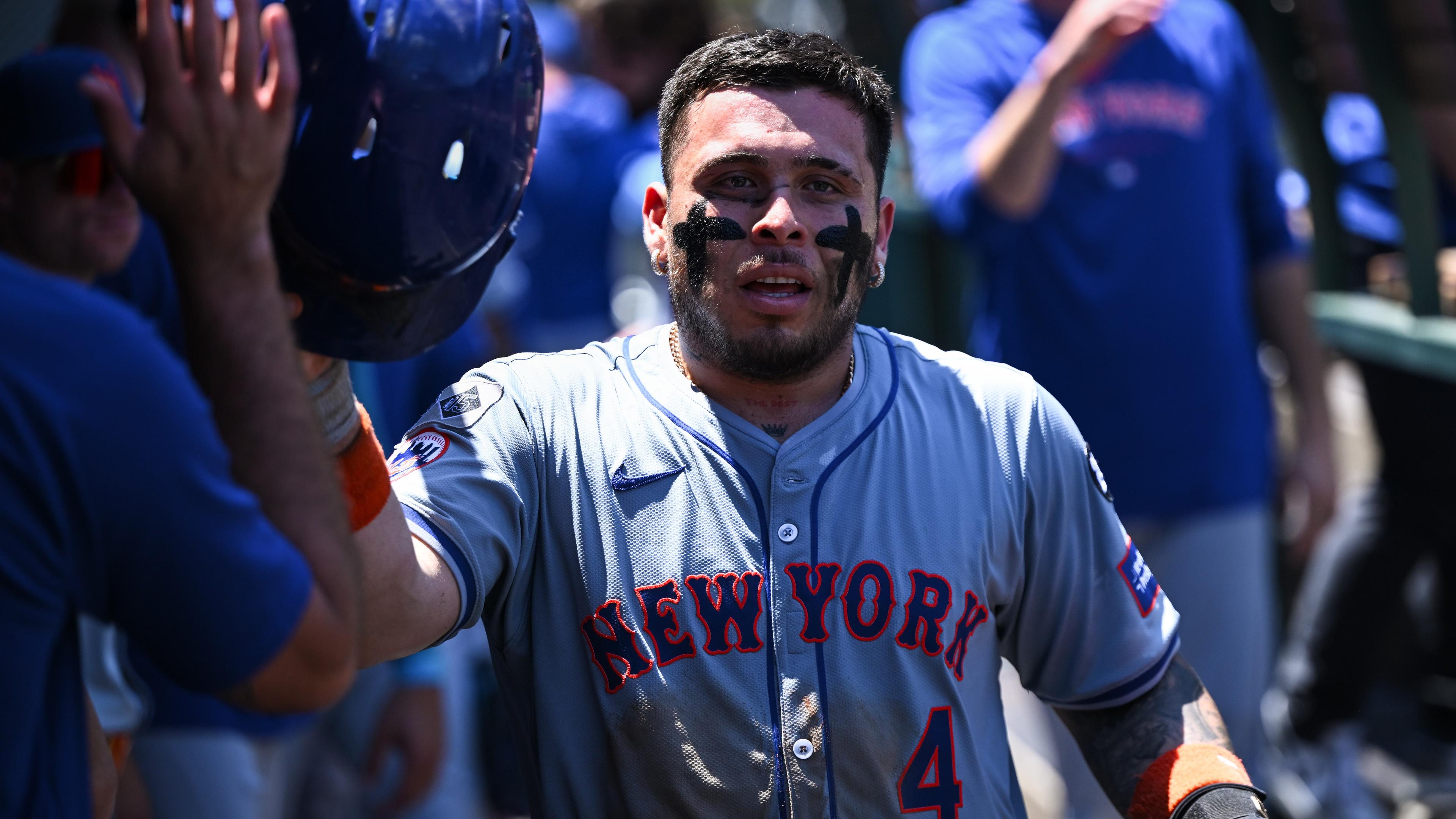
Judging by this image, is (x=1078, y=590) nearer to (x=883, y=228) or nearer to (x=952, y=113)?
(x=883, y=228)

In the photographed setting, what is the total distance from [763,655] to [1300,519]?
3191 mm

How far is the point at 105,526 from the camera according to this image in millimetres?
1498

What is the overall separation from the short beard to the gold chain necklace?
5cm

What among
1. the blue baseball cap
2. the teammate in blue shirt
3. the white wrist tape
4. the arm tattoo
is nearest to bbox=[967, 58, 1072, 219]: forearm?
the arm tattoo

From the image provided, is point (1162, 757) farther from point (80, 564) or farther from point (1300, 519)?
point (1300, 519)

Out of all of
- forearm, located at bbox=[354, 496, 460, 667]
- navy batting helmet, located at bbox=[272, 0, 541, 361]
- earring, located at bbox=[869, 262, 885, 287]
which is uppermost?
navy batting helmet, located at bbox=[272, 0, 541, 361]

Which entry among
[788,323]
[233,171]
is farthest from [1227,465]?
[233,171]

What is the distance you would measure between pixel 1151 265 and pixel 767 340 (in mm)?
2160

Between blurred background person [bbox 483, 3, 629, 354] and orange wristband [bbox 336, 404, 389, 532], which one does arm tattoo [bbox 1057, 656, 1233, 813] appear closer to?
orange wristband [bbox 336, 404, 389, 532]

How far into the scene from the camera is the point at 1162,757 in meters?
2.30

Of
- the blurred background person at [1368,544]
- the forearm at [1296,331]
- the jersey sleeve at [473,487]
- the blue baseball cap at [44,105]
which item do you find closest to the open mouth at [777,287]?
the jersey sleeve at [473,487]

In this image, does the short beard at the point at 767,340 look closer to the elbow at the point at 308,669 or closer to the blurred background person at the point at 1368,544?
the elbow at the point at 308,669

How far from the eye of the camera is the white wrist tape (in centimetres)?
200

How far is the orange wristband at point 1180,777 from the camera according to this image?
224 centimetres
